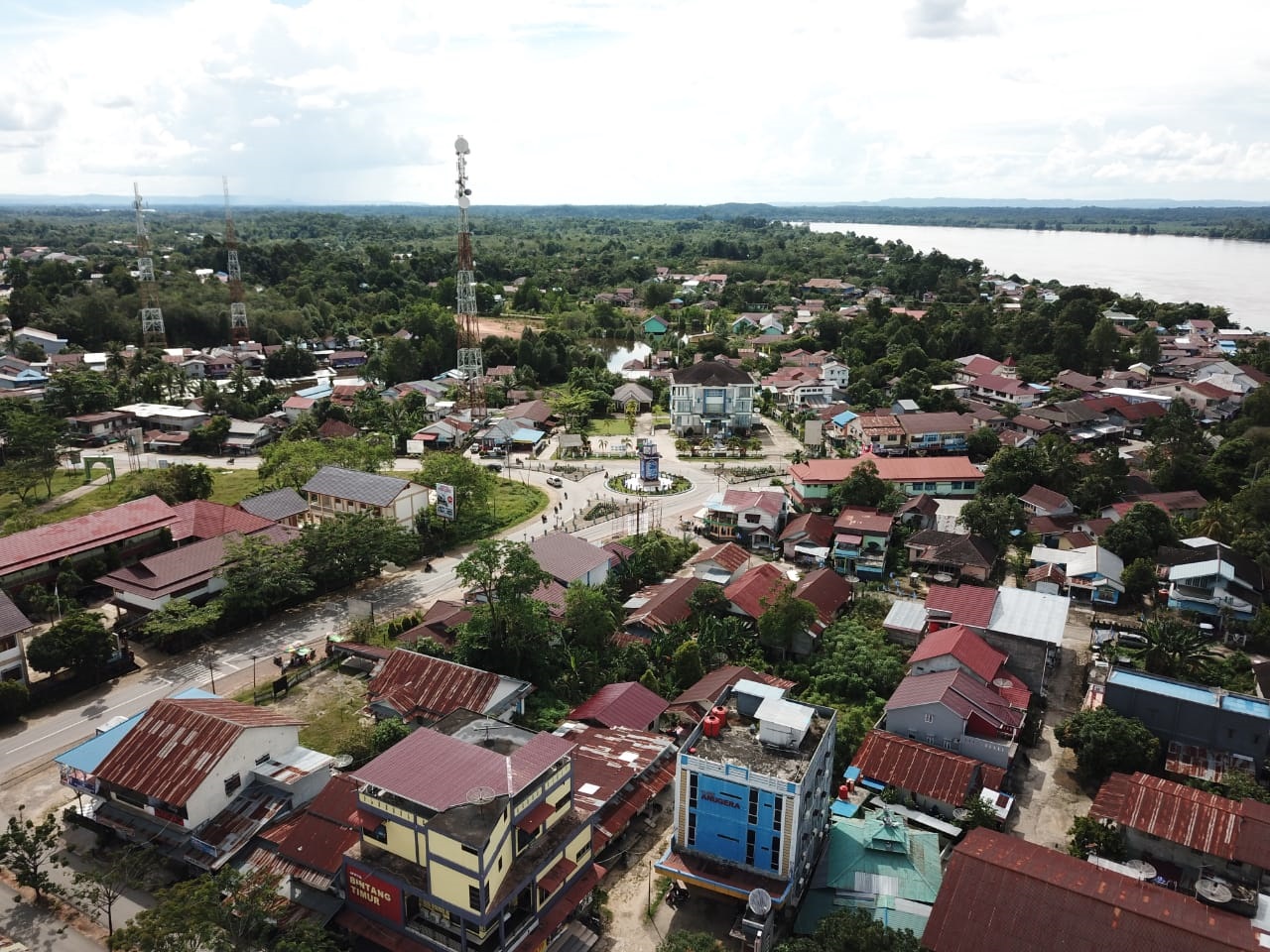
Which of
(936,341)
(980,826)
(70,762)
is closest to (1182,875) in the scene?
(980,826)

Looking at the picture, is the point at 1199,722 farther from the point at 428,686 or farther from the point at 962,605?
the point at 428,686

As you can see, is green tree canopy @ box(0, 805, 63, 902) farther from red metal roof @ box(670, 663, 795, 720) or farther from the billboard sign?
the billboard sign

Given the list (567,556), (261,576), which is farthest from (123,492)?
(567,556)

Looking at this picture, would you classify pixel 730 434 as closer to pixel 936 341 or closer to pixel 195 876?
pixel 936 341

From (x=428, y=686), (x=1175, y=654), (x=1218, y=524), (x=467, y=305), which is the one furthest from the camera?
(x=467, y=305)

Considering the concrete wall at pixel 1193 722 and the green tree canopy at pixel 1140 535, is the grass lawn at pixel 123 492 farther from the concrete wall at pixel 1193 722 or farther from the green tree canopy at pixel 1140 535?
the green tree canopy at pixel 1140 535
